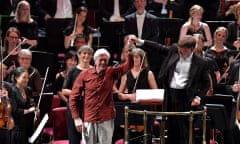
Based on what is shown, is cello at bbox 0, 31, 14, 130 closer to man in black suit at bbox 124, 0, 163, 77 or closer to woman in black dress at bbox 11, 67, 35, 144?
woman in black dress at bbox 11, 67, 35, 144

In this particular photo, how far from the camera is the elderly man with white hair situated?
649 cm

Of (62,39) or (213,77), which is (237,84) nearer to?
(213,77)

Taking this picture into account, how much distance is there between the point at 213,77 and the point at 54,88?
206 cm

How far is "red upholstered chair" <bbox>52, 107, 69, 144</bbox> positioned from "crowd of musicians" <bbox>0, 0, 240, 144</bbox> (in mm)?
97

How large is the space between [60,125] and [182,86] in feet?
5.13

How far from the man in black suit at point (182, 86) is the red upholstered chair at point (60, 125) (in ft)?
4.15

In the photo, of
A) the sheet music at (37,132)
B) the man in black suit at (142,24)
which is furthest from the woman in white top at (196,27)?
the sheet music at (37,132)

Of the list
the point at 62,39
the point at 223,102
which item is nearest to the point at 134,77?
the point at 223,102

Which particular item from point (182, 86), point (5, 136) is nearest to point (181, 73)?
point (182, 86)

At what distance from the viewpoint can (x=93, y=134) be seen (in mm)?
6566

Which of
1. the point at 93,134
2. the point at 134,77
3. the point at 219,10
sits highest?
the point at 219,10

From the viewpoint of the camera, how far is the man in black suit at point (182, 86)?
676 centimetres

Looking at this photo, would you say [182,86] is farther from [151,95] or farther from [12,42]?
[12,42]

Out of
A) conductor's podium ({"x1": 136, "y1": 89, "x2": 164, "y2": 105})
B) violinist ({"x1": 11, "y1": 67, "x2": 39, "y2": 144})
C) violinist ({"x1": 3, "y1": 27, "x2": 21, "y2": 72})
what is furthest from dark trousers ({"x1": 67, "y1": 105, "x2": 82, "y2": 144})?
violinist ({"x1": 3, "y1": 27, "x2": 21, "y2": 72})
